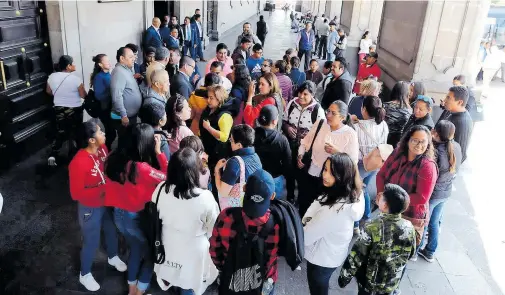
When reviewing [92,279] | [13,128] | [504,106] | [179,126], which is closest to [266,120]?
[179,126]

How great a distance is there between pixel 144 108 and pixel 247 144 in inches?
41.4

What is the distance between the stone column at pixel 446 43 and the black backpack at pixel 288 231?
5.72m

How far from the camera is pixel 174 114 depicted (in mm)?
3914

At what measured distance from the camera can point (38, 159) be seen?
19.7 ft

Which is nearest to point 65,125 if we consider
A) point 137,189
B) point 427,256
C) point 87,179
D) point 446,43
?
point 87,179

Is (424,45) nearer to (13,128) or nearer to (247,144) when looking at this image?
(247,144)

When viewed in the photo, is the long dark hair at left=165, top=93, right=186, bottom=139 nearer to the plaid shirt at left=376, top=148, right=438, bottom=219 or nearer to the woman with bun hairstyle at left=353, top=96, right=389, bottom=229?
the woman with bun hairstyle at left=353, top=96, right=389, bottom=229

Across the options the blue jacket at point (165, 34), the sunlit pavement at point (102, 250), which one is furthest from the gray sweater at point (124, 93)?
the blue jacket at point (165, 34)

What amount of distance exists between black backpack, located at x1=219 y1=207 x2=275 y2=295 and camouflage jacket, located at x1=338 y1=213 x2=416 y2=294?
72 cm

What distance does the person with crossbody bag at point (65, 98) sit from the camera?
5402mm

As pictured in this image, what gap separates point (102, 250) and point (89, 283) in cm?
60

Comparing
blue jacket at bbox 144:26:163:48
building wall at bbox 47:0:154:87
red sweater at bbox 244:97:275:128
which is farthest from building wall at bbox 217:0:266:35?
red sweater at bbox 244:97:275:128

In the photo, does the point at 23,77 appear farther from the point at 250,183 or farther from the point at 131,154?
the point at 250,183

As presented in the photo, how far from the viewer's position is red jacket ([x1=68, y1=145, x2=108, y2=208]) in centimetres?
317
